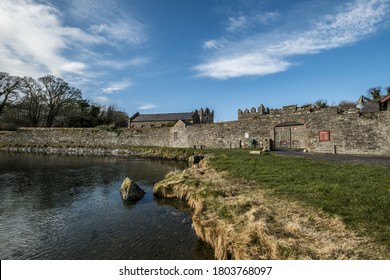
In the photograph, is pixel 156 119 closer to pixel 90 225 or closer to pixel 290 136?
pixel 290 136

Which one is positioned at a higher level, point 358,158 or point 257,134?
point 257,134

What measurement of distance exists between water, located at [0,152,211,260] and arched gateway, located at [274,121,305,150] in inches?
874

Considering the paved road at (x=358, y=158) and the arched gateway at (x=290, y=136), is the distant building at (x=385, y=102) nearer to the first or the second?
the paved road at (x=358, y=158)

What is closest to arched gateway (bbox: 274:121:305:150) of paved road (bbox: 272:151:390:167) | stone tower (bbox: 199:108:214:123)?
paved road (bbox: 272:151:390:167)

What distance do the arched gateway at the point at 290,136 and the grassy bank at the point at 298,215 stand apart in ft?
64.5

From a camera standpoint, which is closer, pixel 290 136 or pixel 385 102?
pixel 385 102

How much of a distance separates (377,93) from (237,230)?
66141 mm

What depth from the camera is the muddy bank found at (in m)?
4.37

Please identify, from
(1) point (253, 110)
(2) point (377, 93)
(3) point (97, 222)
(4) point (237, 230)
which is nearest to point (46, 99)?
(1) point (253, 110)

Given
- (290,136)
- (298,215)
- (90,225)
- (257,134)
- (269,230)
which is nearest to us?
(269,230)

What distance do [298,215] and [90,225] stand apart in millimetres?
6584

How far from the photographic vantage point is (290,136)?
29984 mm

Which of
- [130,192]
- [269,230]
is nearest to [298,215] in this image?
[269,230]

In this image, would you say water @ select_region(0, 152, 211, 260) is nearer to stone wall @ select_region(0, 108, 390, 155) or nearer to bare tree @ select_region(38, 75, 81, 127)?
stone wall @ select_region(0, 108, 390, 155)
